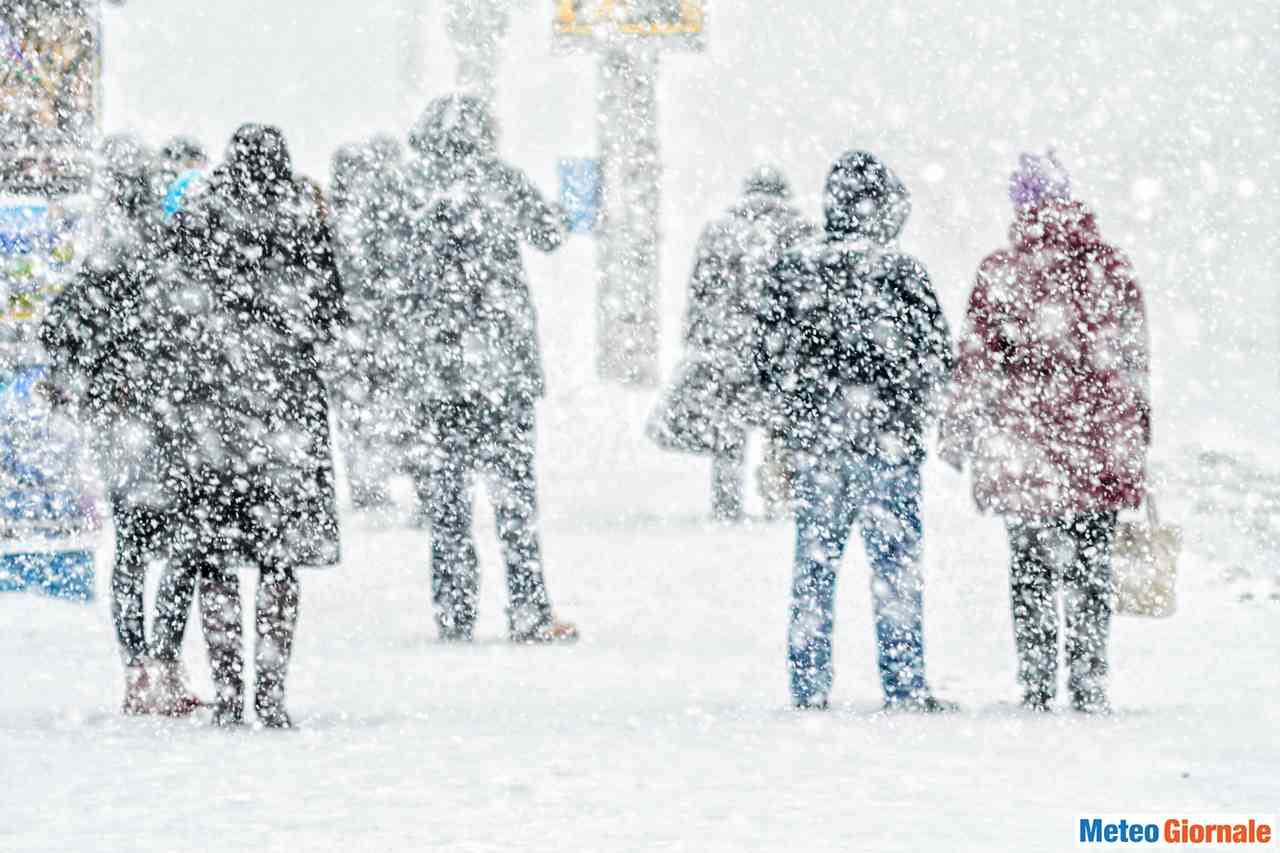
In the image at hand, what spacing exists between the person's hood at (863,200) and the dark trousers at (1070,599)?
95 centimetres

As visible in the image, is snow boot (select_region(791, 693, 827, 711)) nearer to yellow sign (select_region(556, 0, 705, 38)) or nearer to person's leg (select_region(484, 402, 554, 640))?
person's leg (select_region(484, 402, 554, 640))

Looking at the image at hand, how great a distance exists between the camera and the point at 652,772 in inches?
248

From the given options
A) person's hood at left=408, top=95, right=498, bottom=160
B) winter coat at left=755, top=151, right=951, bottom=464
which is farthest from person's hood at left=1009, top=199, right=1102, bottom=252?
person's hood at left=408, top=95, right=498, bottom=160

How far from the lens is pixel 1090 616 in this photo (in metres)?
7.53

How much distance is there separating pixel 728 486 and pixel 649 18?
3.98m

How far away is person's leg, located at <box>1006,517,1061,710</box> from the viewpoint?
7527 millimetres

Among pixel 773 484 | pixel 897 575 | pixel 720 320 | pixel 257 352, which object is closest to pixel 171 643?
→ pixel 257 352

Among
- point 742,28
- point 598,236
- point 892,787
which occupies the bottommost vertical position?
point 892,787

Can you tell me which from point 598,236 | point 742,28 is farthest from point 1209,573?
point 742,28

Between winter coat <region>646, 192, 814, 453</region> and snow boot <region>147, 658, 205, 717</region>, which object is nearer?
snow boot <region>147, 658, 205, 717</region>

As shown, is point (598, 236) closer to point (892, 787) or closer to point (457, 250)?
point (457, 250)

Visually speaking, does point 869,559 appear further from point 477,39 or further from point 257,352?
point 477,39

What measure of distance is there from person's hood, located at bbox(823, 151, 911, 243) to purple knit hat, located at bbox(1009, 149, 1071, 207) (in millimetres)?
342

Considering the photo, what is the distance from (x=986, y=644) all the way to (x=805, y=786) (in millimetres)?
3103
